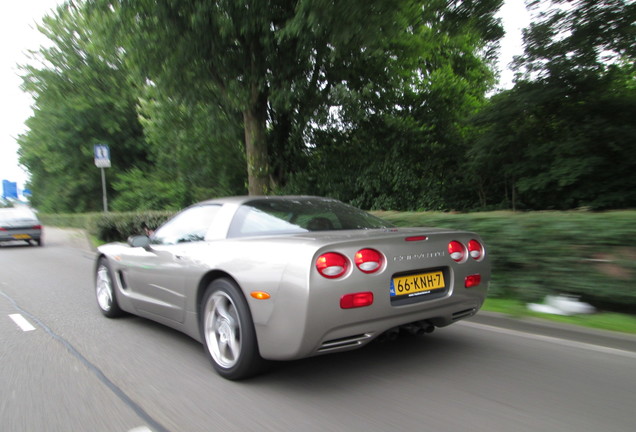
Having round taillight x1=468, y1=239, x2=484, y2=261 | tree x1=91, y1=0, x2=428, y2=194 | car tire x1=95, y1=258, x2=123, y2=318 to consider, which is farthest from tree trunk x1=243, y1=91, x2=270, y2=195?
round taillight x1=468, y1=239, x2=484, y2=261

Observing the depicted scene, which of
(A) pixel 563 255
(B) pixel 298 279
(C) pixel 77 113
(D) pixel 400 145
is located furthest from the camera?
(C) pixel 77 113

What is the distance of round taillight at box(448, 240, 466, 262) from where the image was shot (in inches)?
149

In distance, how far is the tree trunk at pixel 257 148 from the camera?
43.1 ft

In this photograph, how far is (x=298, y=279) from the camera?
3.13 metres

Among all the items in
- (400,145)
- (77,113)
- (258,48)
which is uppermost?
(77,113)

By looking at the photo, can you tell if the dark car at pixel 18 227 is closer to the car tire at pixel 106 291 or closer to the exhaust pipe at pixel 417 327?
the car tire at pixel 106 291

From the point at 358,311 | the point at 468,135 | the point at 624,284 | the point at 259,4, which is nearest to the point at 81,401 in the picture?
the point at 358,311

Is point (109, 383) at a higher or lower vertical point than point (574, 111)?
lower

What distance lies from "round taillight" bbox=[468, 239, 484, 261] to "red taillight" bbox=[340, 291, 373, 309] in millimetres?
1135

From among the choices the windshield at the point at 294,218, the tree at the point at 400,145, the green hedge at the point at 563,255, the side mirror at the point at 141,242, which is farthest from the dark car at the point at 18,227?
the green hedge at the point at 563,255

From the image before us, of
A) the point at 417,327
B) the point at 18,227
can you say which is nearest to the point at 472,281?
the point at 417,327

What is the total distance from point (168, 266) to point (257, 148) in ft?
29.9

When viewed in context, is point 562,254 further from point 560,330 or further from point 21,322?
point 21,322

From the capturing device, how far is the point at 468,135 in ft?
49.6
